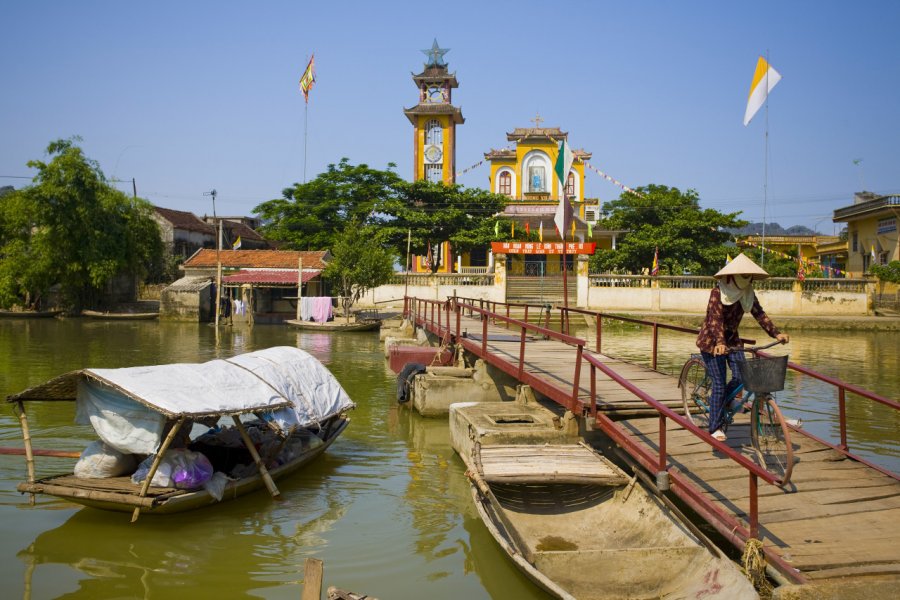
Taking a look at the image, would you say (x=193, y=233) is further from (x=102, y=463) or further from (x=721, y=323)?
(x=721, y=323)

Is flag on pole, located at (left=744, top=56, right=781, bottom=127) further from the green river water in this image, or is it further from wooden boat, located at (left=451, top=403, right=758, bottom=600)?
wooden boat, located at (left=451, top=403, right=758, bottom=600)

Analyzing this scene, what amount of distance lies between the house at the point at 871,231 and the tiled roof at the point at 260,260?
31143 mm


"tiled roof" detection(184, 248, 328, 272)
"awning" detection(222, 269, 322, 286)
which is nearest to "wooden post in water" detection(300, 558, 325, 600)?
"awning" detection(222, 269, 322, 286)

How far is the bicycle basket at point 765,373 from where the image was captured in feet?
18.2

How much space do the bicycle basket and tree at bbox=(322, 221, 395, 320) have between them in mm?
26427

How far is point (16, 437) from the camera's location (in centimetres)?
1062

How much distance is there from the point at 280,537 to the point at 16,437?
623 centimetres

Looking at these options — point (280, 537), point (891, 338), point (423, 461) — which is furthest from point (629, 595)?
point (891, 338)

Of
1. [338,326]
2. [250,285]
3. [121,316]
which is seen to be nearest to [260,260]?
[250,285]

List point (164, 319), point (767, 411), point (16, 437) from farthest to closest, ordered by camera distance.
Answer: point (164, 319) < point (16, 437) < point (767, 411)

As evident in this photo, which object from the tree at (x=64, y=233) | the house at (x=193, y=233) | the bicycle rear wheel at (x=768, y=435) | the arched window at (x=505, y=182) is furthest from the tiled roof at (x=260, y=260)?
the bicycle rear wheel at (x=768, y=435)

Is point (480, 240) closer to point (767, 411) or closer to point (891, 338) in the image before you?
point (891, 338)

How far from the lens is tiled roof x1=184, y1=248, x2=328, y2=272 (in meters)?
36.9

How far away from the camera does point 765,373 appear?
5613mm
